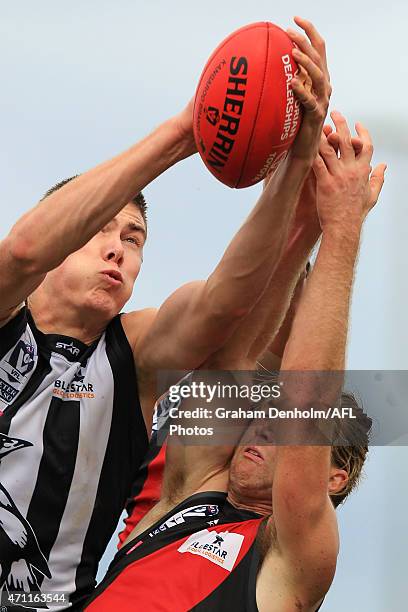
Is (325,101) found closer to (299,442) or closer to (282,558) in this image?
(299,442)

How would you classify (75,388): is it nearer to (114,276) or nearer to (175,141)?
(114,276)

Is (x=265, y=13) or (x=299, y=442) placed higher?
(x=265, y=13)

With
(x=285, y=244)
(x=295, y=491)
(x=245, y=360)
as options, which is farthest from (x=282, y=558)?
(x=285, y=244)

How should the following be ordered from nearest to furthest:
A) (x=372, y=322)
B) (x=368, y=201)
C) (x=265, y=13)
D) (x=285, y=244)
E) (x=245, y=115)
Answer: (x=245, y=115) < (x=368, y=201) < (x=285, y=244) < (x=372, y=322) < (x=265, y=13)

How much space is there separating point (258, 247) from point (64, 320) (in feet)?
2.09

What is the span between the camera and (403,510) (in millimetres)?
4469

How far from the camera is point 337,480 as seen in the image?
310 centimetres

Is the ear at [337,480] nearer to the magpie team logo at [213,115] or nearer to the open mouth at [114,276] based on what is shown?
the open mouth at [114,276]

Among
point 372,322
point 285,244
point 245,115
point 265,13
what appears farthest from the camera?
point 265,13

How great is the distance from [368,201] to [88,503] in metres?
1.08

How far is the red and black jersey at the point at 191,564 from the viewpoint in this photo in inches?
109

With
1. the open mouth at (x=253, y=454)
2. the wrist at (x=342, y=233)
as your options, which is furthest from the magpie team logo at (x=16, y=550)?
the wrist at (x=342, y=233)

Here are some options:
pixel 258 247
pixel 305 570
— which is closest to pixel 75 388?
pixel 258 247

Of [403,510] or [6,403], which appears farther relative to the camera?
[403,510]
